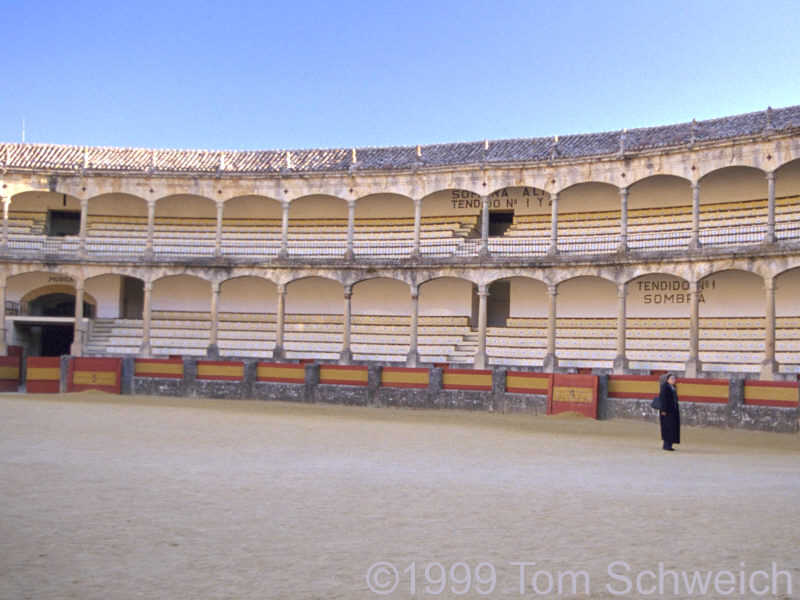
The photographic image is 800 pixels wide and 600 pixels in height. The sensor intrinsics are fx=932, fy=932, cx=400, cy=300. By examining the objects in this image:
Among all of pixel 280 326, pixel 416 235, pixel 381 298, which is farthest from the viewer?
pixel 381 298

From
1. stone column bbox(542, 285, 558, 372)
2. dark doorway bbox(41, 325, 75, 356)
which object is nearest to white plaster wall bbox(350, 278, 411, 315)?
stone column bbox(542, 285, 558, 372)

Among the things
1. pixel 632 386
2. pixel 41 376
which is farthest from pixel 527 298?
pixel 41 376

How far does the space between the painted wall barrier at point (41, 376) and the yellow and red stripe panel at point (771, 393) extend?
20.2 metres

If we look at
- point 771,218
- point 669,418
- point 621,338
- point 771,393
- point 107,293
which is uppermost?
point 771,218

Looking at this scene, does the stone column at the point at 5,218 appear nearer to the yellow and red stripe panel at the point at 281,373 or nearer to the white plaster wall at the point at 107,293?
the white plaster wall at the point at 107,293

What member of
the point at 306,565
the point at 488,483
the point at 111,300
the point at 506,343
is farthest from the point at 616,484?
the point at 111,300

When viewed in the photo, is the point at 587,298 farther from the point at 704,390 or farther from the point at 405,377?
the point at 704,390

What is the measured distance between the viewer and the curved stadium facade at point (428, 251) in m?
28.3

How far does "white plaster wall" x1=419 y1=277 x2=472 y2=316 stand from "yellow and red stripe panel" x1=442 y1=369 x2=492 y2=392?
818cm

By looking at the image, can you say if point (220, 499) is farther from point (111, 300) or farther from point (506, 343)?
point (111, 300)

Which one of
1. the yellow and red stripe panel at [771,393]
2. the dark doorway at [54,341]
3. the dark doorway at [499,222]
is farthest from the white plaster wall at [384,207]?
the yellow and red stripe panel at [771,393]

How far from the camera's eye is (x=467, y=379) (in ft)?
84.9

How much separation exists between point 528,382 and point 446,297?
10.2 m

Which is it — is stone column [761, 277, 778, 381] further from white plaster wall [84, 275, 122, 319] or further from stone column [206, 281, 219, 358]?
white plaster wall [84, 275, 122, 319]
